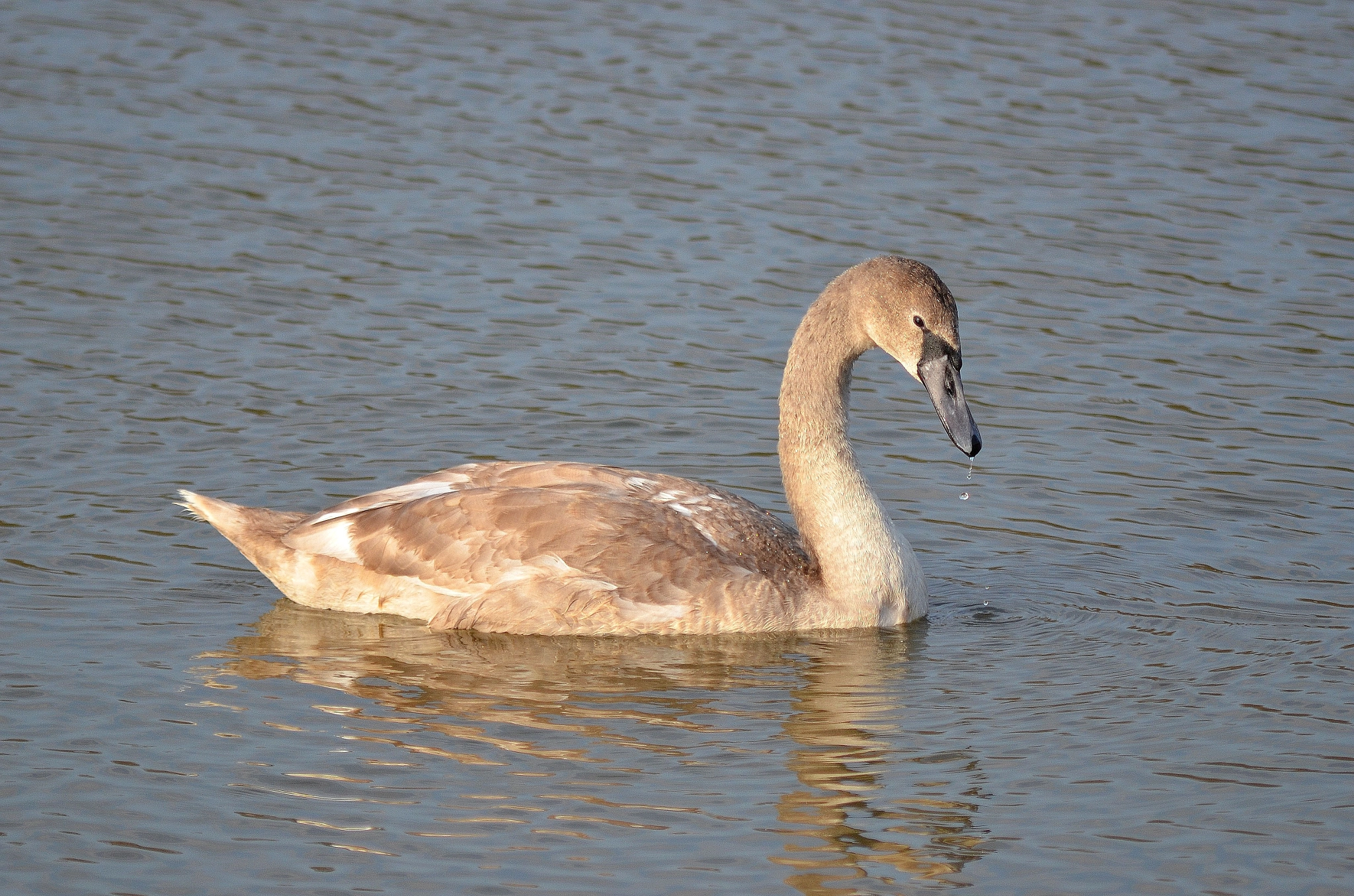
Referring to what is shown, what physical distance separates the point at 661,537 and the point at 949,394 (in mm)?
1600

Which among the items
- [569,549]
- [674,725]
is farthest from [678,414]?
[674,725]

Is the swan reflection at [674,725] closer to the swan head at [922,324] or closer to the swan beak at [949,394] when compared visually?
the swan beak at [949,394]

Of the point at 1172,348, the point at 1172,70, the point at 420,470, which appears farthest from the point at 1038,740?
the point at 1172,70

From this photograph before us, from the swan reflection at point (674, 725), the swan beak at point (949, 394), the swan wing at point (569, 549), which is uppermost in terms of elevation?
the swan beak at point (949, 394)

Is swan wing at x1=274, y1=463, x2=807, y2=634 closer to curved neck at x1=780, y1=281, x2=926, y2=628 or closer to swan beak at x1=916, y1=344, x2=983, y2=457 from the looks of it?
curved neck at x1=780, y1=281, x2=926, y2=628

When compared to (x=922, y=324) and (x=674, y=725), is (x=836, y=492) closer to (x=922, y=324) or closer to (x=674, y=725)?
(x=922, y=324)

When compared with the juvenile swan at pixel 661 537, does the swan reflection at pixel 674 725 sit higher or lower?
lower

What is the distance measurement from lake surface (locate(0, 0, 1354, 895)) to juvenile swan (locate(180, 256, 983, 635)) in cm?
19

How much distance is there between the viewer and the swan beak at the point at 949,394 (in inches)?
389

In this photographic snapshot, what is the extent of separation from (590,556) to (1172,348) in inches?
226

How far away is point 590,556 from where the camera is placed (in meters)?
9.84

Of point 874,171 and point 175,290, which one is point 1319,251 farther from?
point 175,290

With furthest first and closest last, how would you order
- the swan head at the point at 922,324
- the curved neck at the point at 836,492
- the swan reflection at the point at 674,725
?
the curved neck at the point at 836,492
the swan head at the point at 922,324
the swan reflection at the point at 674,725

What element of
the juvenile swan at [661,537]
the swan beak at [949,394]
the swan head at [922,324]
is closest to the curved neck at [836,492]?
the juvenile swan at [661,537]
